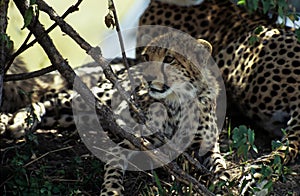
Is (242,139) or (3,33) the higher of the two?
(3,33)

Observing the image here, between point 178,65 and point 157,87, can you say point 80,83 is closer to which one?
point 157,87

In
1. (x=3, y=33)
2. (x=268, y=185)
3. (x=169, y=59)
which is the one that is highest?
(x=3, y=33)

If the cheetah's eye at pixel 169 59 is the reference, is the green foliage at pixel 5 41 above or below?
above

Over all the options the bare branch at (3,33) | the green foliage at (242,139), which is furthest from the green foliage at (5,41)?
the green foliage at (242,139)

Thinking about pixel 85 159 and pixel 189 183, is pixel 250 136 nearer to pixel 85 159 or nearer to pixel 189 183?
pixel 189 183

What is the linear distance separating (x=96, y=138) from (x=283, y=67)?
1.29 metres

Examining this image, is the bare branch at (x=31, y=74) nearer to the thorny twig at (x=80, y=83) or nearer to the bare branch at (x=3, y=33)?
the thorny twig at (x=80, y=83)

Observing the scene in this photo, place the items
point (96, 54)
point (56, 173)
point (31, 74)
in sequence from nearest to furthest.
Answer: point (96, 54), point (31, 74), point (56, 173)

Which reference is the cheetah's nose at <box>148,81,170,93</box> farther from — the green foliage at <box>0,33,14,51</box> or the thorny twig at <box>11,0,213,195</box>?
the green foliage at <box>0,33,14,51</box>

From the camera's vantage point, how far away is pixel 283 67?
5.06 m

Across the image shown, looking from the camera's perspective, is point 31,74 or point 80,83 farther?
point 31,74

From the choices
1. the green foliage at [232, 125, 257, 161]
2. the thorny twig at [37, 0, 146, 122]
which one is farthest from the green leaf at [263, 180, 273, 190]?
the thorny twig at [37, 0, 146, 122]

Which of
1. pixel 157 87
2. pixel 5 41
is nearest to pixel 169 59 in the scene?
pixel 157 87

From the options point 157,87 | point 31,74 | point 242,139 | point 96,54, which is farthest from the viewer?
point 157,87
